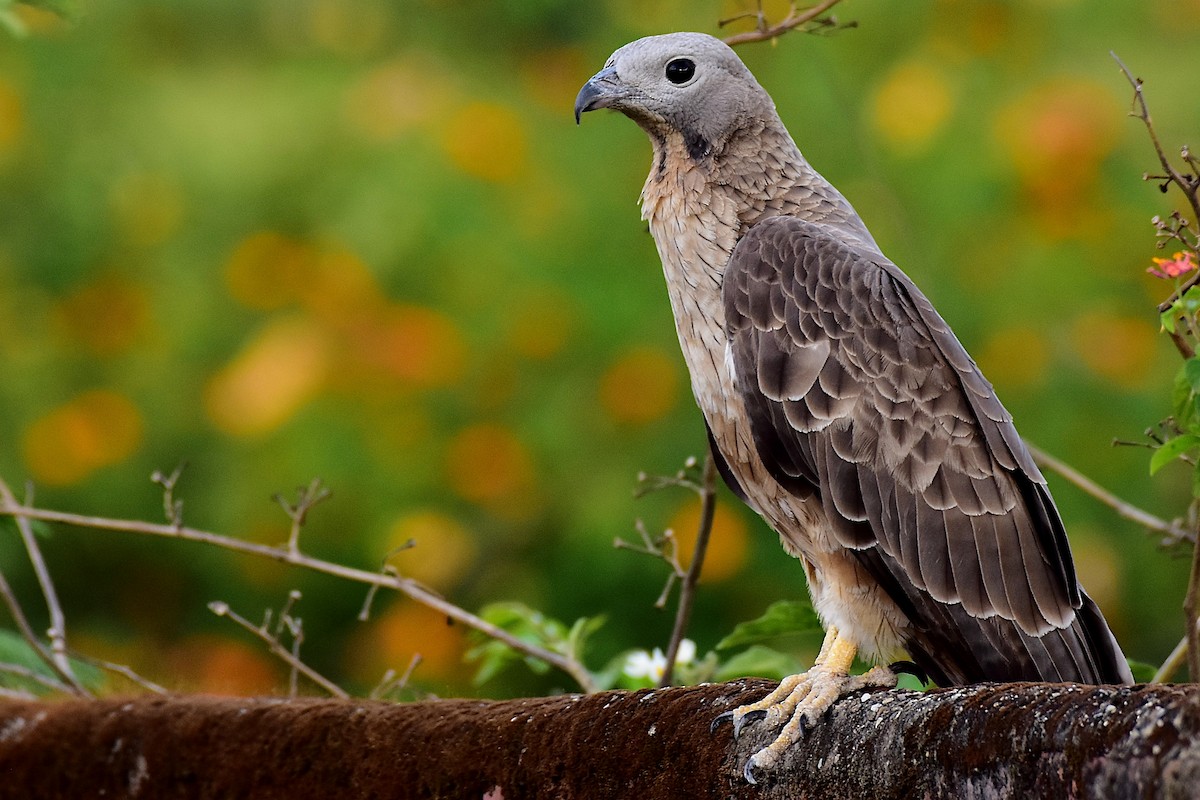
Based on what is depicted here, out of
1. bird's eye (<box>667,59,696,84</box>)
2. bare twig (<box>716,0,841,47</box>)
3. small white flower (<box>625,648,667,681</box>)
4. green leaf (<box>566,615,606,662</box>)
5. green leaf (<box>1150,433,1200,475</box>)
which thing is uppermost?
bare twig (<box>716,0,841,47</box>)

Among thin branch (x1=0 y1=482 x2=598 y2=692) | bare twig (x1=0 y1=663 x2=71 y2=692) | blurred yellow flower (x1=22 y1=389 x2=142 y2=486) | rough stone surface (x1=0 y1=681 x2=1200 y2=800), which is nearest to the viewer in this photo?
rough stone surface (x1=0 y1=681 x2=1200 y2=800)

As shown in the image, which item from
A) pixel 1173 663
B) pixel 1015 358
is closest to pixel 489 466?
pixel 1015 358

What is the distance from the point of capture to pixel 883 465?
2.71 metres

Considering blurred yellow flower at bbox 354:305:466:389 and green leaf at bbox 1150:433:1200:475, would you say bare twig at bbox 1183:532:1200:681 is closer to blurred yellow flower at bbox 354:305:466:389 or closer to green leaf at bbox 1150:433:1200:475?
green leaf at bbox 1150:433:1200:475

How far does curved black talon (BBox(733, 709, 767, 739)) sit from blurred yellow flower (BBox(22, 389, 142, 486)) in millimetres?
3422

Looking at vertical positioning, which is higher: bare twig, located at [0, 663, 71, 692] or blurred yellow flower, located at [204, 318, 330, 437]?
blurred yellow flower, located at [204, 318, 330, 437]

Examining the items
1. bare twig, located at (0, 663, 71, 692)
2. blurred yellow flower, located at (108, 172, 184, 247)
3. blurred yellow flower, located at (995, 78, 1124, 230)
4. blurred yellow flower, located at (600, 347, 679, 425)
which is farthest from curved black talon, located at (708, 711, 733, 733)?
blurred yellow flower, located at (108, 172, 184, 247)

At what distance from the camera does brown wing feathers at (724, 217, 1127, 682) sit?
2658mm

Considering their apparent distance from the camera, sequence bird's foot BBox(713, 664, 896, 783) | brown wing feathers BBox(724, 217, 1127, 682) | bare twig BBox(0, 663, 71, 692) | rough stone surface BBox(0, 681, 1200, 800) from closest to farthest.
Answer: rough stone surface BBox(0, 681, 1200, 800) < bird's foot BBox(713, 664, 896, 783) < brown wing feathers BBox(724, 217, 1127, 682) < bare twig BBox(0, 663, 71, 692)

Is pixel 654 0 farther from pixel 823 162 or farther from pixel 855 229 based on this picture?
pixel 855 229

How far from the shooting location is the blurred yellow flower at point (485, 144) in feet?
16.5

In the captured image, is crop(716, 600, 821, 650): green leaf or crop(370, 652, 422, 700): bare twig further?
crop(370, 652, 422, 700): bare twig

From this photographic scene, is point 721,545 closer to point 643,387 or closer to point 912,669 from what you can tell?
point 643,387

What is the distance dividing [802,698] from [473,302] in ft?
9.38
